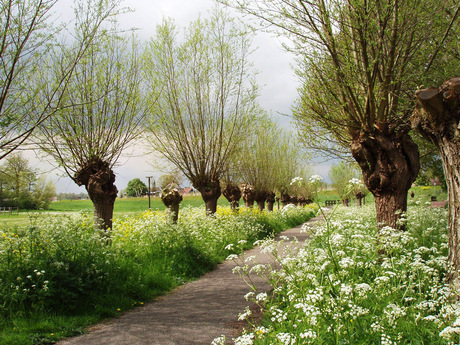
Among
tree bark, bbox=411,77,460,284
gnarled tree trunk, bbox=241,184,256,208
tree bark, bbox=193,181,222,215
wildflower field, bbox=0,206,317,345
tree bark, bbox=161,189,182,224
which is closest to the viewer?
tree bark, bbox=411,77,460,284

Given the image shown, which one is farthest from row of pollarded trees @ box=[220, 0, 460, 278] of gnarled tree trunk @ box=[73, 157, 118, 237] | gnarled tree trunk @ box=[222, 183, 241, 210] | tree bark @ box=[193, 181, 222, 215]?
gnarled tree trunk @ box=[222, 183, 241, 210]

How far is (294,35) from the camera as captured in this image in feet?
21.9

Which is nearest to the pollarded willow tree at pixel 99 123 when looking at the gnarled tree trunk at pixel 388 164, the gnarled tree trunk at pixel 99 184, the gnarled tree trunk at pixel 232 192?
the gnarled tree trunk at pixel 99 184

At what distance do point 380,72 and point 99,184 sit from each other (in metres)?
7.19

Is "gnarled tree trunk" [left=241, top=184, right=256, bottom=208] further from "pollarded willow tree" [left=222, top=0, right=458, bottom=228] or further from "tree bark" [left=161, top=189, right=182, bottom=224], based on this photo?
"pollarded willow tree" [left=222, top=0, right=458, bottom=228]

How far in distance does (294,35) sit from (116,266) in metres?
5.79

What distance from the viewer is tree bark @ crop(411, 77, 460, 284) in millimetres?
4301

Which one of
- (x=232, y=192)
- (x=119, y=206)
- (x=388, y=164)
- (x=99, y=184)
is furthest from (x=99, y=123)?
(x=119, y=206)

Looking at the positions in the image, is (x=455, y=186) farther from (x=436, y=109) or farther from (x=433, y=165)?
(x=433, y=165)

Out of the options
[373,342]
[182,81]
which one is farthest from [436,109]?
[182,81]

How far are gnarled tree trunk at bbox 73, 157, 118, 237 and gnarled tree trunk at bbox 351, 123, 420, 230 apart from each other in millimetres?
6291

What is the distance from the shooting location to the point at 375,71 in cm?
652

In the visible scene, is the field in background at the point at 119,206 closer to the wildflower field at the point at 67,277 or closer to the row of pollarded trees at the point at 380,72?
the wildflower field at the point at 67,277

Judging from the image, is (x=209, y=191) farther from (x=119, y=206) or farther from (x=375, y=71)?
(x=119, y=206)
